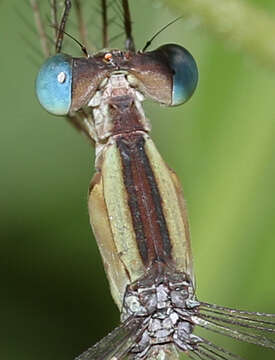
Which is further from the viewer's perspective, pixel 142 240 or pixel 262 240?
pixel 262 240

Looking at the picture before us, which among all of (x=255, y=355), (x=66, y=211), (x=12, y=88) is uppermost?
(x=12, y=88)

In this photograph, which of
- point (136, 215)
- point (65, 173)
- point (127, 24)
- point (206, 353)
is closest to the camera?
point (136, 215)

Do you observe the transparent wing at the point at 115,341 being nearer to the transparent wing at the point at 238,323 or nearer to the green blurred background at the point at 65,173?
the transparent wing at the point at 238,323

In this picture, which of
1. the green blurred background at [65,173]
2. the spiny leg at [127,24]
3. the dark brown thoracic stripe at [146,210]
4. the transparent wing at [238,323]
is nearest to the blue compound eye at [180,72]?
the spiny leg at [127,24]

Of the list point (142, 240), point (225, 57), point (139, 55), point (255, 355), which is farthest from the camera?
Result: point (225, 57)

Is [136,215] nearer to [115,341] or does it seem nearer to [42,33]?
[115,341]

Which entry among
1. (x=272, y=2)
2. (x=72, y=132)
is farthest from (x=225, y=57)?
(x=72, y=132)

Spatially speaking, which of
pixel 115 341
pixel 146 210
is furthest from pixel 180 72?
pixel 115 341

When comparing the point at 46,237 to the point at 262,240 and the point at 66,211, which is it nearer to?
the point at 66,211
